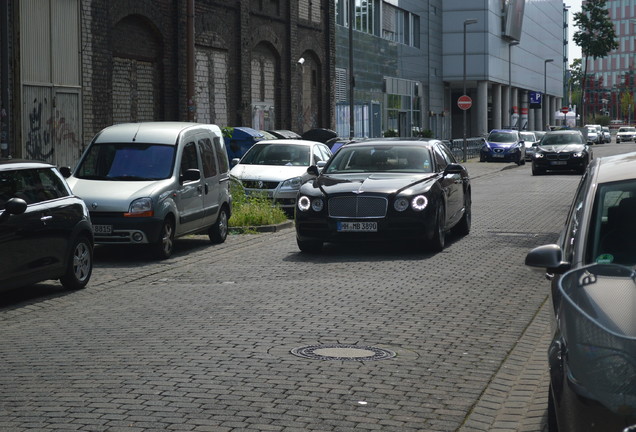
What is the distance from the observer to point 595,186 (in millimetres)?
6004

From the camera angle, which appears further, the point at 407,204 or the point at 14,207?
the point at 407,204

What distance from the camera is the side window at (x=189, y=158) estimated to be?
1698 centimetres

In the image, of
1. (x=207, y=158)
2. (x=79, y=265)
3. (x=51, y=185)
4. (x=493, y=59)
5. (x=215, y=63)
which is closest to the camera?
(x=51, y=185)

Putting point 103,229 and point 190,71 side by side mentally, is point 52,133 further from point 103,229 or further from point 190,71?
point 103,229

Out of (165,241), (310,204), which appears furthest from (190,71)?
(310,204)

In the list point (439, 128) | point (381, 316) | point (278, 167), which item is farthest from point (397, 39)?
point (381, 316)

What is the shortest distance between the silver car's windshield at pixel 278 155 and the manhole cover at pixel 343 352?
50.4 feet

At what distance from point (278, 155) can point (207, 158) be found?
6.29 m

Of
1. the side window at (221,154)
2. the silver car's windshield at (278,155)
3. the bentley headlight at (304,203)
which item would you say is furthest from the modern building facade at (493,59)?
the bentley headlight at (304,203)

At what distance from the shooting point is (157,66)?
1351 inches

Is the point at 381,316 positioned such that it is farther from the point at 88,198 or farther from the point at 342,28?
the point at 342,28

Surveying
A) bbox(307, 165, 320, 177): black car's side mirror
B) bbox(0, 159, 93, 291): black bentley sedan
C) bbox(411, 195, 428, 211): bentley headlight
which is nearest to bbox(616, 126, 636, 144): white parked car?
bbox(307, 165, 320, 177): black car's side mirror

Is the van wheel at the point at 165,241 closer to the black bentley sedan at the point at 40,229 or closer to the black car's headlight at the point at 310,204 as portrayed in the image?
the black car's headlight at the point at 310,204

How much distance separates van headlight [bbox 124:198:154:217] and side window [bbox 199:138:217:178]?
2.26 meters
